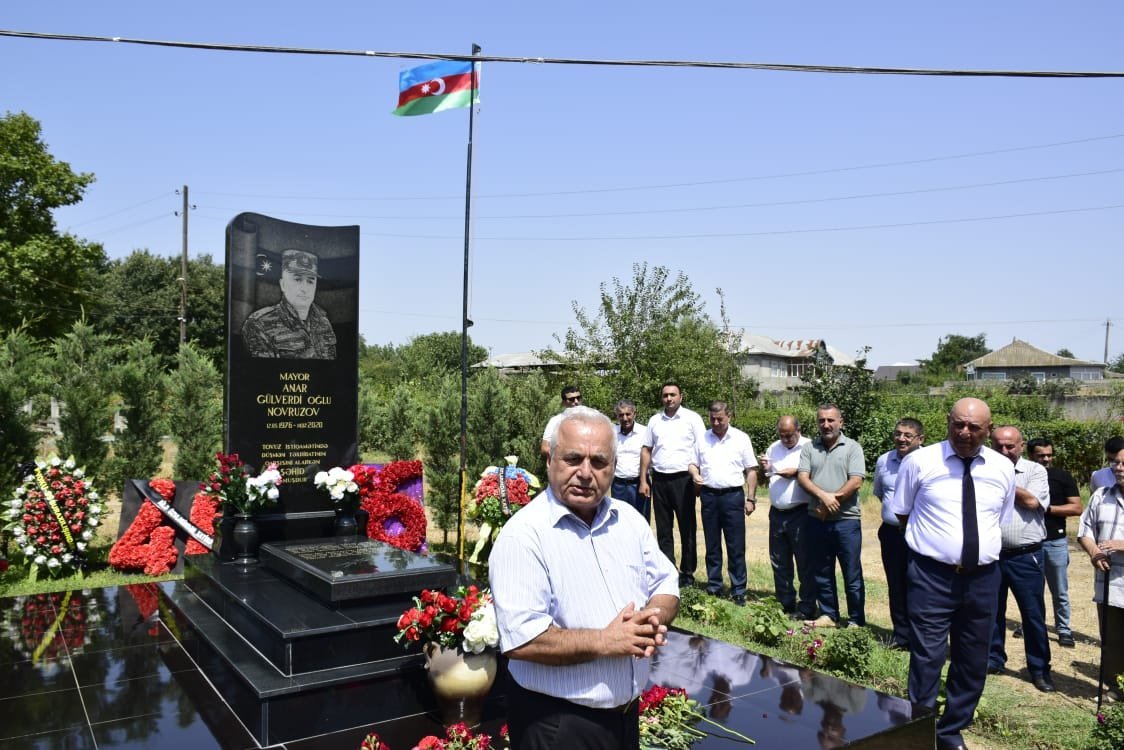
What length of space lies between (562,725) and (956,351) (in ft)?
303

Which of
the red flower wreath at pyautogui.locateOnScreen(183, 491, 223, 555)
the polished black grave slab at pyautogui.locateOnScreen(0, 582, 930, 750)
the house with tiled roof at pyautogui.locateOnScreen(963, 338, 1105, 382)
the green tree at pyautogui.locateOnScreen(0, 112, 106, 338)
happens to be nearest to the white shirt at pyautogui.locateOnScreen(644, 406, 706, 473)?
the polished black grave slab at pyautogui.locateOnScreen(0, 582, 930, 750)

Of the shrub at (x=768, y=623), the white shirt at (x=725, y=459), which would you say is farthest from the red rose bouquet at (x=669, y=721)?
the white shirt at (x=725, y=459)

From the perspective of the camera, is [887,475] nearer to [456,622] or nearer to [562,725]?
[456,622]

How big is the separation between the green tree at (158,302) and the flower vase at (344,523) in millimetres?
32151

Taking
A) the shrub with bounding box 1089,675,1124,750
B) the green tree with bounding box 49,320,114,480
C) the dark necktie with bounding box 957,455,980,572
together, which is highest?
the green tree with bounding box 49,320,114,480

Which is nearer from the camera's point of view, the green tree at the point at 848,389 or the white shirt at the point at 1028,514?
the white shirt at the point at 1028,514

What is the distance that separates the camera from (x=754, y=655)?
18.1 feet

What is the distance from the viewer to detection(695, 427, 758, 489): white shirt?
760cm

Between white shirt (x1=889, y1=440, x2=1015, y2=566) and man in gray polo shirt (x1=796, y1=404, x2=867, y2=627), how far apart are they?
2.34m

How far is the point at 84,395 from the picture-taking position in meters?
10.5

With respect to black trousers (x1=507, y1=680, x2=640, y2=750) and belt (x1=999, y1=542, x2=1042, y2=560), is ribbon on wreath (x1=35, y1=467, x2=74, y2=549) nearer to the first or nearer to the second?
black trousers (x1=507, y1=680, x2=640, y2=750)

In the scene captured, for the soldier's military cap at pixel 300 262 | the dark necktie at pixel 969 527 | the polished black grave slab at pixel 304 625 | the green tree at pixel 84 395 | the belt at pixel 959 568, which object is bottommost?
the polished black grave slab at pixel 304 625

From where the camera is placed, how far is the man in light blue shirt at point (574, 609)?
216 centimetres

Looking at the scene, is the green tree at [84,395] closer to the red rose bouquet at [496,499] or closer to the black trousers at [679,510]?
the red rose bouquet at [496,499]
